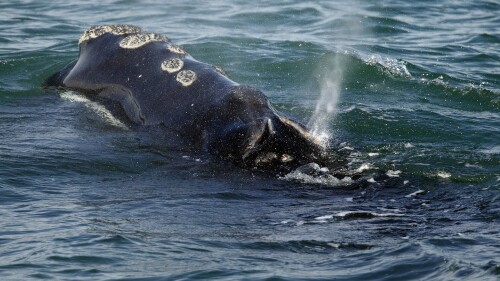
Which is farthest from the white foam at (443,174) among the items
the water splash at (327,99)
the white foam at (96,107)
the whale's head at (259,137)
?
the white foam at (96,107)

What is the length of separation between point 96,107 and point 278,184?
9.94 ft

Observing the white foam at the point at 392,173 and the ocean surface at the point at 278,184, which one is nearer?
the ocean surface at the point at 278,184

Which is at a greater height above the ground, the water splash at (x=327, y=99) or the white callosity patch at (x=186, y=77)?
the white callosity patch at (x=186, y=77)

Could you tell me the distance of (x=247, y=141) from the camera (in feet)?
27.8

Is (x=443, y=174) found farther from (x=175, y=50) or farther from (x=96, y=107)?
(x=96, y=107)

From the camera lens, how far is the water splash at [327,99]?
1034cm

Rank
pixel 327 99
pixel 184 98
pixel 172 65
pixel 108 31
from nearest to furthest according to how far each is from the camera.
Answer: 1. pixel 184 98
2. pixel 172 65
3. pixel 108 31
4. pixel 327 99

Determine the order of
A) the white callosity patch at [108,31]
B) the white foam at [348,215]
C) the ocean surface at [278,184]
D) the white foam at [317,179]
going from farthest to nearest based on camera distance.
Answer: the white callosity patch at [108,31]
the white foam at [317,179]
the white foam at [348,215]
the ocean surface at [278,184]

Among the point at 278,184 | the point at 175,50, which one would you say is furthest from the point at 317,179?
the point at 175,50

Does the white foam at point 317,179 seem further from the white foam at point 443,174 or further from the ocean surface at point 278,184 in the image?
the white foam at point 443,174

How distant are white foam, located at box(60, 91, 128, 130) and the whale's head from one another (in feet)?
4.96

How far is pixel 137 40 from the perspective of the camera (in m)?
10.4

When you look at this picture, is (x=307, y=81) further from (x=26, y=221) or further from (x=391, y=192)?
(x=26, y=221)

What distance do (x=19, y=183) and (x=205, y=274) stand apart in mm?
2683
